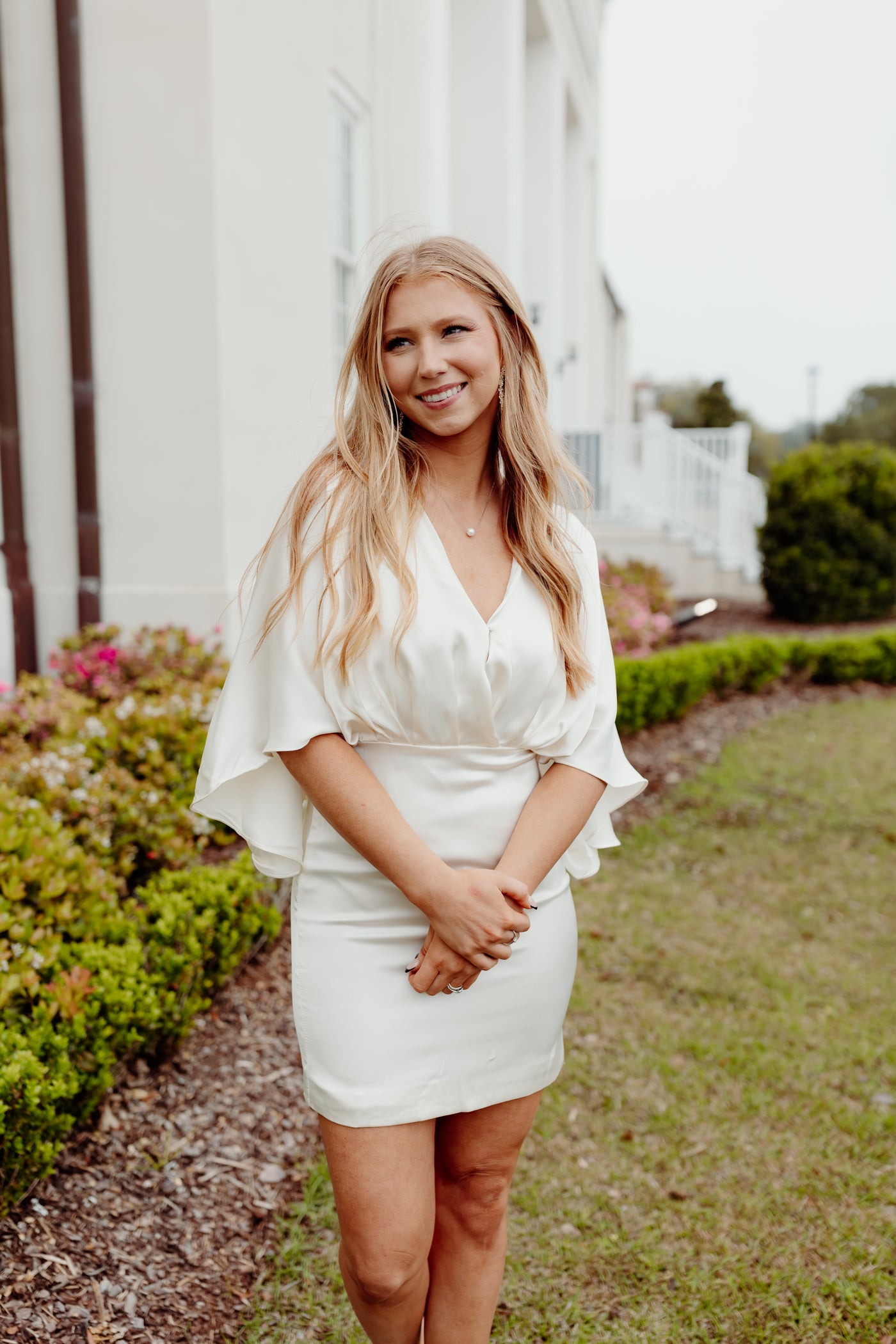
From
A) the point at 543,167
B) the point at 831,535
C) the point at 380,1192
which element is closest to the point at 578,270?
the point at 543,167

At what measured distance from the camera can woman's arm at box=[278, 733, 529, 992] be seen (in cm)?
160

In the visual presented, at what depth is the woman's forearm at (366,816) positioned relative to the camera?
5.24 ft

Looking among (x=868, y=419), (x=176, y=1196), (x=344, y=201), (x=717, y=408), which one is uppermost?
(x=868, y=419)

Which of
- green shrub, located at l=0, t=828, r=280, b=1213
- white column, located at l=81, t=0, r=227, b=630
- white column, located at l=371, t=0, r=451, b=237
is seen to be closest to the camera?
green shrub, located at l=0, t=828, r=280, b=1213

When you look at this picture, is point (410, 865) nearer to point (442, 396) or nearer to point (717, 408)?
point (442, 396)

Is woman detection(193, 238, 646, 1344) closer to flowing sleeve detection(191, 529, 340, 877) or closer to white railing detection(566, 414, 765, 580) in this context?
flowing sleeve detection(191, 529, 340, 877)

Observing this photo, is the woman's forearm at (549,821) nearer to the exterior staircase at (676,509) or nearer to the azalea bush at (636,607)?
the azalea bush at (636,607)

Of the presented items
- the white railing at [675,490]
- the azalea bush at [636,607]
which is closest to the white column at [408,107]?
the azalea bush at [636,607]

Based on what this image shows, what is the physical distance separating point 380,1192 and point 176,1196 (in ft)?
4.02

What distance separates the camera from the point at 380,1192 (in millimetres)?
1632

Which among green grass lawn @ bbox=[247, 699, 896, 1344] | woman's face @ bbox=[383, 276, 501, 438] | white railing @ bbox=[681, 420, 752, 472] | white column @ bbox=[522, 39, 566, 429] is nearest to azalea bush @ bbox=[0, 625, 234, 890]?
green grass lawn @ bbox=[247, 699, 896, 1344]

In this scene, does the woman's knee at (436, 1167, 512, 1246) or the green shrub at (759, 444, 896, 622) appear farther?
the green shrub at (759, 444, 896, 622)

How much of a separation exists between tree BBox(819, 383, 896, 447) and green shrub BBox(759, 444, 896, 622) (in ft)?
149

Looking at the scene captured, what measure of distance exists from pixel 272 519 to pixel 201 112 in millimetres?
2231
